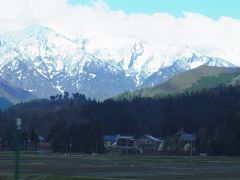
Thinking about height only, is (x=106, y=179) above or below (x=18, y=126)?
below

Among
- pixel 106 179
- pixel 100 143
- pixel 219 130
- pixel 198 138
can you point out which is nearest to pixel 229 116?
pixel 219 130

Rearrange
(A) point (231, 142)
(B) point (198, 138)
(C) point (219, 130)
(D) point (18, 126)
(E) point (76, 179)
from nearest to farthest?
(D) point (18, 126) < (E) point (76, 179) < (A) point (231, 142) < (C) point (219, 130) < (B) point (198, 138)

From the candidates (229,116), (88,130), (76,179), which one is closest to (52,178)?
(76,179)

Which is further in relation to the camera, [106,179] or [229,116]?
[229,116]

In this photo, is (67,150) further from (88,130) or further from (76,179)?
(76,179)

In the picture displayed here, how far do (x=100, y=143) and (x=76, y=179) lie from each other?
14374cm

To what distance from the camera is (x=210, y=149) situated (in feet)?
567

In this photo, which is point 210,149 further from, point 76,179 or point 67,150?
point 76,179

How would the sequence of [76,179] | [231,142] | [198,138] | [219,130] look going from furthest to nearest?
[198,138]
[219,130]
[231,142]
[76,179]

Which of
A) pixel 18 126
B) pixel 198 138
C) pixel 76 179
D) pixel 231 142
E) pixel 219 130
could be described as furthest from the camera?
pixel 198 138

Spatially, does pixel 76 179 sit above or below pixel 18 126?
below

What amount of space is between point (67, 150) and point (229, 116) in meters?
53.4

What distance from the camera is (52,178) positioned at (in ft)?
164

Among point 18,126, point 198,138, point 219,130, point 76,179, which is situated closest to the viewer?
point 18,126
